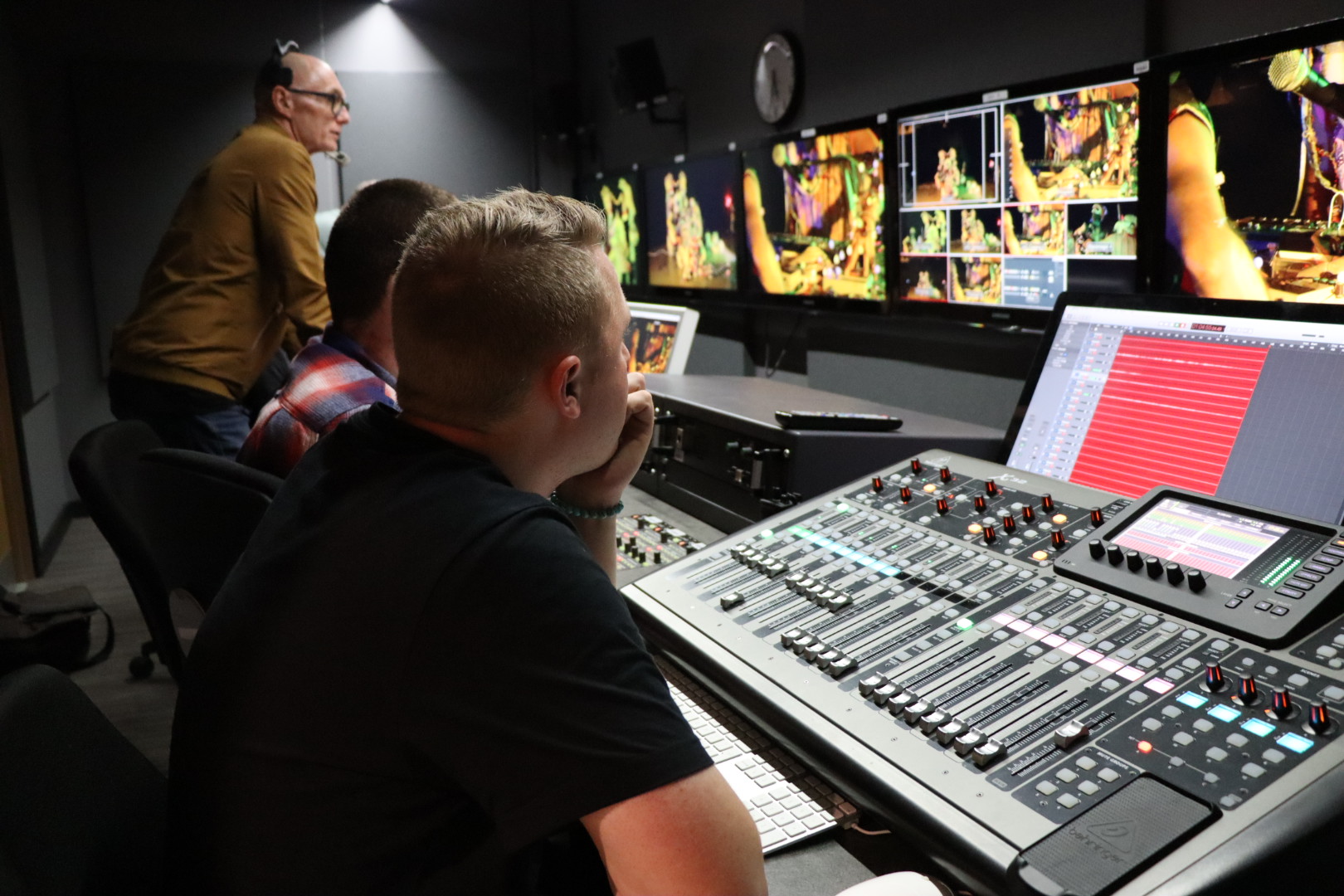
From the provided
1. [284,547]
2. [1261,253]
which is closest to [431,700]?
[284,547]

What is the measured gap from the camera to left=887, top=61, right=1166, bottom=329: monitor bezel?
205 cm

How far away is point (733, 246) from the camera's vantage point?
13.0 ft

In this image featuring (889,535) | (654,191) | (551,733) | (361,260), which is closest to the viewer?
(551,733)

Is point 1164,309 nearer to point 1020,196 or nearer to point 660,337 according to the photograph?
point 1020,196

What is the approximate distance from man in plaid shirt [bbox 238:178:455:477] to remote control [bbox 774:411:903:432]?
677mm

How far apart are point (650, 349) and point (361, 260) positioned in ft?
3.79

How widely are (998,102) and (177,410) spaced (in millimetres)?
2287

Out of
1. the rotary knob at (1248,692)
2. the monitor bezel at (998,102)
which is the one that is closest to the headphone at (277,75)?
the monitor bezel at (998,102)

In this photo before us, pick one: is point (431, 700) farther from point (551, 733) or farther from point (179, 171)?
point (179, 171)

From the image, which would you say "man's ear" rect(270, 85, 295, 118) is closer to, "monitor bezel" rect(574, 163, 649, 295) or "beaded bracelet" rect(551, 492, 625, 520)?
"monitor bezel" rect(574, 163, 649, 295)

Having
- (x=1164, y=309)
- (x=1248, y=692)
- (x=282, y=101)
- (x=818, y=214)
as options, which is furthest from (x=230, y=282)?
(x=1248, y=692)

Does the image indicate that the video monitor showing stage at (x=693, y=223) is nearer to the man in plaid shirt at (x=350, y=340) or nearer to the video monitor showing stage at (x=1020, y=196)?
the video monitor showing stage at (x=1020, y=196)

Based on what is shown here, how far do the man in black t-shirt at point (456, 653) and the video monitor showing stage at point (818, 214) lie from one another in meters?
2.21

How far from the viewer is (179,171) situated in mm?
5438
